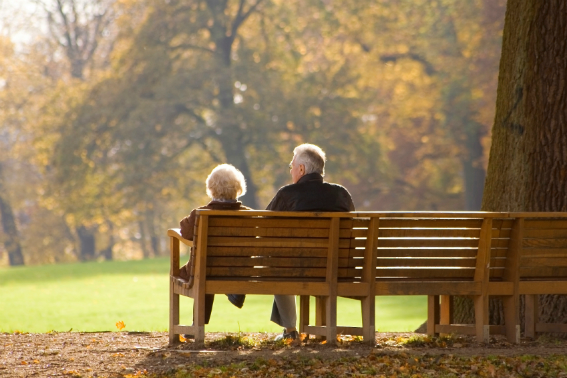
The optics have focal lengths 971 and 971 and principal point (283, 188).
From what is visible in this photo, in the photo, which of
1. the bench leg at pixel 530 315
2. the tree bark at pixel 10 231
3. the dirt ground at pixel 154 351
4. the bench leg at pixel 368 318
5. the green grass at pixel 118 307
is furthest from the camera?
the tree bark at pixel 10 231

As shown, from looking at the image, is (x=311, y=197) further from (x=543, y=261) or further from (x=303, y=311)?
(x=543, y=261)

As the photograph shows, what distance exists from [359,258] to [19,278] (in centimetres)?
1642

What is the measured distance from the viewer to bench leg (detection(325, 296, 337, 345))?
655cm

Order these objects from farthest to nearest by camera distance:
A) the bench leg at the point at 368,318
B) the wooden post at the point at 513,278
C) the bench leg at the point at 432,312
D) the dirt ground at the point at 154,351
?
the bench leg at the point at 432,312 < the wooden post at the point at 513,278 < the bench leg at the point at 368,318 < the dirt ground at the point at 154,351

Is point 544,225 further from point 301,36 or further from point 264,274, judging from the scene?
point 301,36

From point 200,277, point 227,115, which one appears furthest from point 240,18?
point 200,277

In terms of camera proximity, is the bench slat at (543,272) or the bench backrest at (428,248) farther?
the bench slat at (543,272)

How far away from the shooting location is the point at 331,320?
21.7ft

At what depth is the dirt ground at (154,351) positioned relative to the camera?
18.9 feet

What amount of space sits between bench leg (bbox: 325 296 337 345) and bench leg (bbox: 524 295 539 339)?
166 centimetres

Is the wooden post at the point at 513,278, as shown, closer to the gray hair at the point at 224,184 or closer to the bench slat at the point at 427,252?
the bench slat at the point at 427,252

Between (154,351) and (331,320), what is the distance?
1.21 m

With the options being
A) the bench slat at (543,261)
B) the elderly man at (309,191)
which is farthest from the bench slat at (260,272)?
the bench slat at (543,261)

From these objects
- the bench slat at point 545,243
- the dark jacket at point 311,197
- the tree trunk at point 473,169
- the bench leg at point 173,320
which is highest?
the tree trunk at point 473,169
